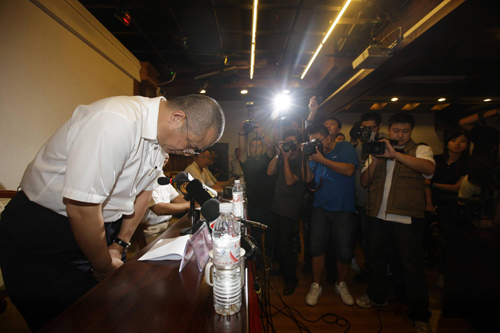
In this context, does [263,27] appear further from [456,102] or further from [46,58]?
[456,102]

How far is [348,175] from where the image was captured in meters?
2.09

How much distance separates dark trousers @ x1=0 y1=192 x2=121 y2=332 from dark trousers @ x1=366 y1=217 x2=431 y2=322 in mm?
2194

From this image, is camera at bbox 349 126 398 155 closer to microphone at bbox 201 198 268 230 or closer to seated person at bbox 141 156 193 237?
microphone at bbox 201 198 268 230

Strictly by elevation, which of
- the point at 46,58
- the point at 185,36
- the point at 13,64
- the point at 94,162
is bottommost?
the point at 94,162

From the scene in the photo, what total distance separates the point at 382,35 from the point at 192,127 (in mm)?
4013

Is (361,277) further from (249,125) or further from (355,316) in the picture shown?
(249,125)

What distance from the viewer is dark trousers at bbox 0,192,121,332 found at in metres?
0.84

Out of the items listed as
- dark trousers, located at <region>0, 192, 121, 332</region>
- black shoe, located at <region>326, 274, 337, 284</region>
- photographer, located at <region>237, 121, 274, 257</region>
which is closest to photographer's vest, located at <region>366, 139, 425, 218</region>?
black shoe, located at <region>326, 274, 337, 284</region>

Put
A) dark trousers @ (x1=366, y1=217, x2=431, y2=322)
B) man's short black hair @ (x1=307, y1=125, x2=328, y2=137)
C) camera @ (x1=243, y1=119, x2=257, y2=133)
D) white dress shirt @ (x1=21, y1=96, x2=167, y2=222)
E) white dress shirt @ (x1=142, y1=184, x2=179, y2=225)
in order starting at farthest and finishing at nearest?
camera @ (x1=243, y1=119, x2=257, y2=133) → man's short black hair @ (x1=307, y1=125, x2=328, y2=137) → white dress shirt @ (x1=142, y1=184, x2=179, y2=225) → dark trousers @ (x1=366, y1=217, x2=431, y2=322) → white dress shirt @ (x1=21, y1=96, x2=167, y2=222)

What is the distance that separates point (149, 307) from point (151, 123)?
0.73m

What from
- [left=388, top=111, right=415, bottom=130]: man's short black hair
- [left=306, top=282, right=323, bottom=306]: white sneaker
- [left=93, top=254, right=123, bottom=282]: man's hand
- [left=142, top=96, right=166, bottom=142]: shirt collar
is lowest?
[left=306, top=282, right=323, bottom=306]: white sneaker

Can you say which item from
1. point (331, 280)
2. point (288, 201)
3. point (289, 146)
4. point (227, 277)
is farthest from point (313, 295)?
point (227, 277)

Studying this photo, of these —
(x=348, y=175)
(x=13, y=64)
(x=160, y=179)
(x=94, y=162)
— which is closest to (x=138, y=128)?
(x=94, y=162)

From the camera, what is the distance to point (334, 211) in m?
2.14
